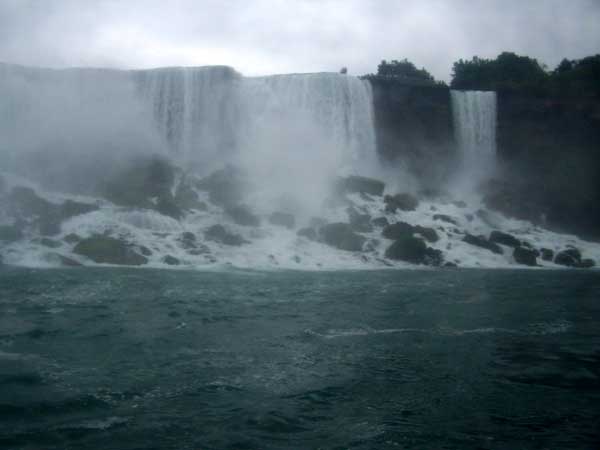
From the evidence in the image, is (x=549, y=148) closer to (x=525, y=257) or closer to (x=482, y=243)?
(x=482, y=243)

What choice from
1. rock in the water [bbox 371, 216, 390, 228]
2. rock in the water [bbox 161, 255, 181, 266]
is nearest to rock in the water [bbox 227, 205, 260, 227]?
rock in the water [bbox 371, 216, 390, 228]

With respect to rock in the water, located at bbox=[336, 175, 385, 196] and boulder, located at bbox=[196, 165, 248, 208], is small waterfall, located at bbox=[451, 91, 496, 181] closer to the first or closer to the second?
rock in the water, located at bbox=[336, 175, 385, 196]

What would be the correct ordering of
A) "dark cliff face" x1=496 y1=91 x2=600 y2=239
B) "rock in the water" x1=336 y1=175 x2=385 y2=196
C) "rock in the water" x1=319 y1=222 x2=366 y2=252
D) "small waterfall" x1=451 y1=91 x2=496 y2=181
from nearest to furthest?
"rock in the water" x1=319 y1=222 x2=366 y2=252
"rock in the water" x1=336 y1=175 x2=385 y2=196
"dark cliff face" x1=496 y1=91 x2=600 y2=239
"small waterfall" x1=451 y1=91 x2=496 y2=181

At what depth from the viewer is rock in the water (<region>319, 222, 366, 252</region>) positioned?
807 inches

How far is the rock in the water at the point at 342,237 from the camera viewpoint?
807 inches

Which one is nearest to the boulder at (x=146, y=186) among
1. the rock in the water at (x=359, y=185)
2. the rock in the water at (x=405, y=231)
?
the rock in the water at (x=359, y=185)

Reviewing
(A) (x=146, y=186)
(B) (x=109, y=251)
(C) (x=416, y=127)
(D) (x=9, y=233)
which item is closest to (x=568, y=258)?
(C) (x=416, y=127)

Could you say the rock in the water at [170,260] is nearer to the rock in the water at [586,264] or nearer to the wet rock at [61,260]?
the wet rock at [61,260]

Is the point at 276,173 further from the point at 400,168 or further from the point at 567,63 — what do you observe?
the point at 567,63

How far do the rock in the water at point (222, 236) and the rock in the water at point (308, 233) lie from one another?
7.68ft

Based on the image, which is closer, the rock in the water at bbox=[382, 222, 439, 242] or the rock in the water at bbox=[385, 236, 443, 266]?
the rock in the water at bbox=[385, 236, 443, 266]

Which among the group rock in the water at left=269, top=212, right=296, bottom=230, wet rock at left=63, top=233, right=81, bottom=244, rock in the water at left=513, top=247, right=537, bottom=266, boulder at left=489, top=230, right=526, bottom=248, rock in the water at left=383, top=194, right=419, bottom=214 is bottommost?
rock in the water at left=513, top=247, right=537, bottom=266

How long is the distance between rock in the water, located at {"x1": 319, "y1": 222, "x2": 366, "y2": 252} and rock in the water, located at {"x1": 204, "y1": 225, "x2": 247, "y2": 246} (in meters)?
3.13

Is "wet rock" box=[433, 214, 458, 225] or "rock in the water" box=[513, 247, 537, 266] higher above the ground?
"wet rock" box=[433, 214, 458, 225]
